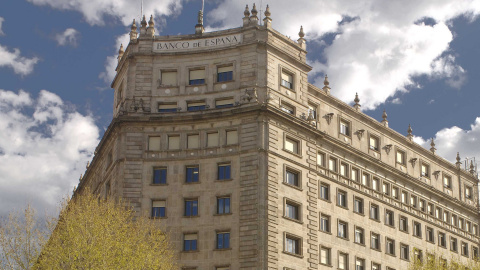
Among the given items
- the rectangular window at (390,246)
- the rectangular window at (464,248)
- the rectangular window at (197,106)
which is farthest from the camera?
→ the rectangular window at (464,248)

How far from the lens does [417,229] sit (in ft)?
304

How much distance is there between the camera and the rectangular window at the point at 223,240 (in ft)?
239

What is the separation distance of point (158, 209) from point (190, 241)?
4.23 meters

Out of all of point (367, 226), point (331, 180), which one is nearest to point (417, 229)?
point (367, 226)

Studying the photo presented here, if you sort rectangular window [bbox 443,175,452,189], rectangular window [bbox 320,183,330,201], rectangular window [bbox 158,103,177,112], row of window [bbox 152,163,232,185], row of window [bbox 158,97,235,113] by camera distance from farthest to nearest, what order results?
rectangular window [bbox 443,175,452,189], rectangular window [bbox 320,183,330,201], rectangular window [bbox 158,103,177,112], row of window [bbox 158,97,235,113], row of window [bbox 152,163,232,185]

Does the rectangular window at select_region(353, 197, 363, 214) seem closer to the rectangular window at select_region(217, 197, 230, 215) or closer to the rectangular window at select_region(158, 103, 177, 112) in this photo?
the rectangular window at select_region(217, 197, 230, 215)

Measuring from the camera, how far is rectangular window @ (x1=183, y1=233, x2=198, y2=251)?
241ft

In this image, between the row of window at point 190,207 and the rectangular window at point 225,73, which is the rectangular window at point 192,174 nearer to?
the row of window at point 190,207

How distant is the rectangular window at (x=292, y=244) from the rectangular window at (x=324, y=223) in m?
4.47

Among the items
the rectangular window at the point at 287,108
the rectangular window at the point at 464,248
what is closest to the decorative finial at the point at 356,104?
the rectangular window at the point at 287,108

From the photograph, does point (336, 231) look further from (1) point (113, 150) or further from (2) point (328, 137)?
(1) point (113, 150)

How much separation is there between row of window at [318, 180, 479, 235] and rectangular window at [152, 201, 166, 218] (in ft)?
49.5

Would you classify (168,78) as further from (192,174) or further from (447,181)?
(447,181)

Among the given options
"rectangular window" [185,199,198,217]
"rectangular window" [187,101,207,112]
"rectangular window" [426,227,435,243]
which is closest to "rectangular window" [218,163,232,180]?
"rectangular window" [185,199,198,217]
